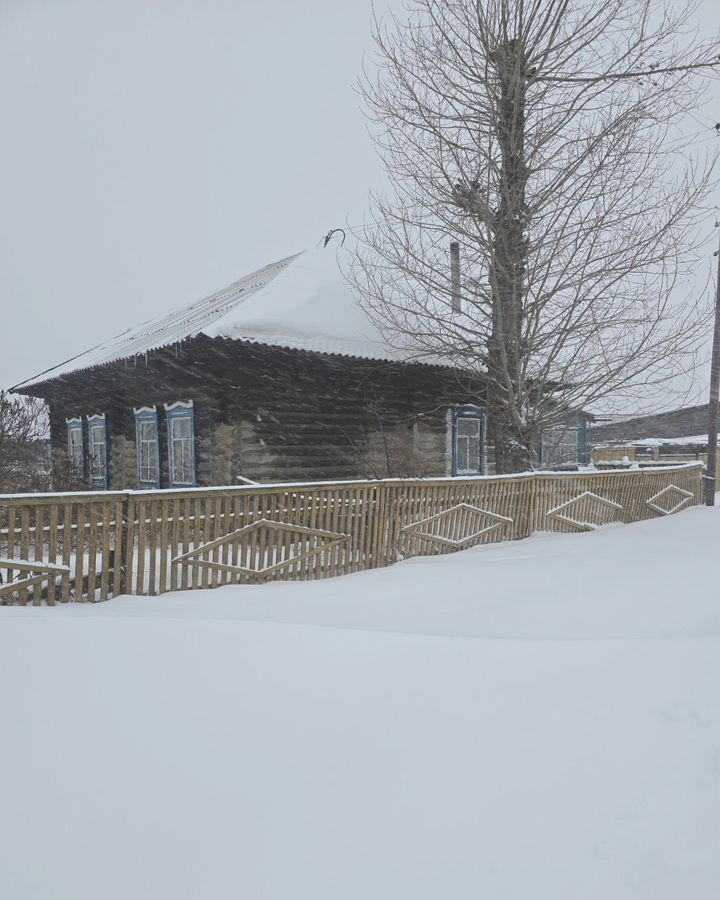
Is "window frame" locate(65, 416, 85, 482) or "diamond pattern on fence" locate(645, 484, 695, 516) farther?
"window frame" locate(65, 416, 85, 482)

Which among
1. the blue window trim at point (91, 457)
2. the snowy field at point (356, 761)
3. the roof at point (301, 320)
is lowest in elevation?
the snowy field at point (356, 761)

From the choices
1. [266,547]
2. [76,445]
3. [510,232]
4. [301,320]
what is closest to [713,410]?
[510,232]

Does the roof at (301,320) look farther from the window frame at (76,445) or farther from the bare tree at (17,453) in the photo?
the window frame at (76,445)

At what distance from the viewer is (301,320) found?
40.1 ft

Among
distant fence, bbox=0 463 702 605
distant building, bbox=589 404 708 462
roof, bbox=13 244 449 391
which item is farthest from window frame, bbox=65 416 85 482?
distant building, bbox=589 404 708 462

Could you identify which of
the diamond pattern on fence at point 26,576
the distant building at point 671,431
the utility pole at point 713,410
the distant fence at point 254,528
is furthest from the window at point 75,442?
the distant building at point 671,431

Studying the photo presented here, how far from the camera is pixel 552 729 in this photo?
3.00 m

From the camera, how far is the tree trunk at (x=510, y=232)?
35.6 feet

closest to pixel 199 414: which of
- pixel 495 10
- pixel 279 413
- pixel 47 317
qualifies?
pixel 279 413

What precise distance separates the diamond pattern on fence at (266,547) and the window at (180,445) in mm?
6001

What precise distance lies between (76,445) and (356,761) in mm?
18277

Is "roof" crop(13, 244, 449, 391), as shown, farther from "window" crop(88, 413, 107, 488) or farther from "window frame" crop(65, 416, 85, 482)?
"window frame" crop(65, 416, 85, 482)

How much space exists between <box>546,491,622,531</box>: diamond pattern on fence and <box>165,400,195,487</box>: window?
23.7 feet

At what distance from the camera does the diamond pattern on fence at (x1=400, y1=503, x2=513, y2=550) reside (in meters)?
8.72
